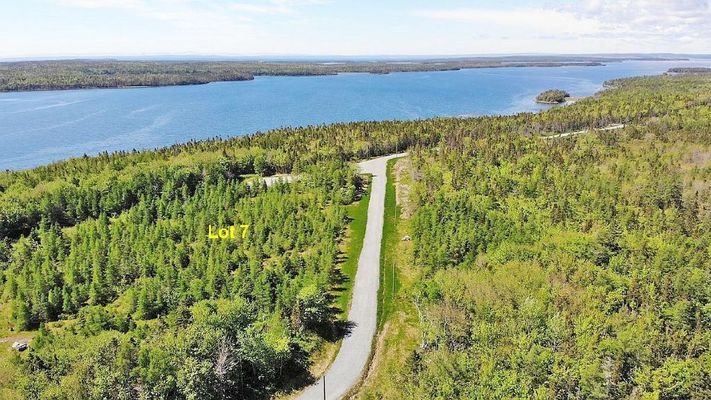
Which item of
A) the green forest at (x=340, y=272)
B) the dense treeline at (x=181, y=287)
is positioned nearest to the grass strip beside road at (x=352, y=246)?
the green forest at (x=340, y=272)

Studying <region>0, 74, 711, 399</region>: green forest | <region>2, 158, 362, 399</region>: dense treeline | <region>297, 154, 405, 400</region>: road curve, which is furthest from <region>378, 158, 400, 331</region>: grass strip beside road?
<region>2, 158, 362, 399</region>: dense treeline

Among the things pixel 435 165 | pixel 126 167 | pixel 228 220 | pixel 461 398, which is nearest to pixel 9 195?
pixel 126 167

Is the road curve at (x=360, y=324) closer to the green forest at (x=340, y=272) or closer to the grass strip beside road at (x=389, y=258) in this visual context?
the grass strip beside road at (x=389, y=258)

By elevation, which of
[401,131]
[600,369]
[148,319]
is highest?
[401,131]

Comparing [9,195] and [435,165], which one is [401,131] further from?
[9,195]

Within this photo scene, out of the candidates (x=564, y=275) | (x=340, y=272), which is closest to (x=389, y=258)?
(x=340, y=272)

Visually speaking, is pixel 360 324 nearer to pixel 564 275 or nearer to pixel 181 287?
pixel 181 287

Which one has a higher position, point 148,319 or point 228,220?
point 228,220

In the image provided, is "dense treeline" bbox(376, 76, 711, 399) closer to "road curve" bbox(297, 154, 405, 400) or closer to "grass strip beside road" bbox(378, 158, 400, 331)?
"grass strip beside road" bbox(378, 158, 400, 331)
